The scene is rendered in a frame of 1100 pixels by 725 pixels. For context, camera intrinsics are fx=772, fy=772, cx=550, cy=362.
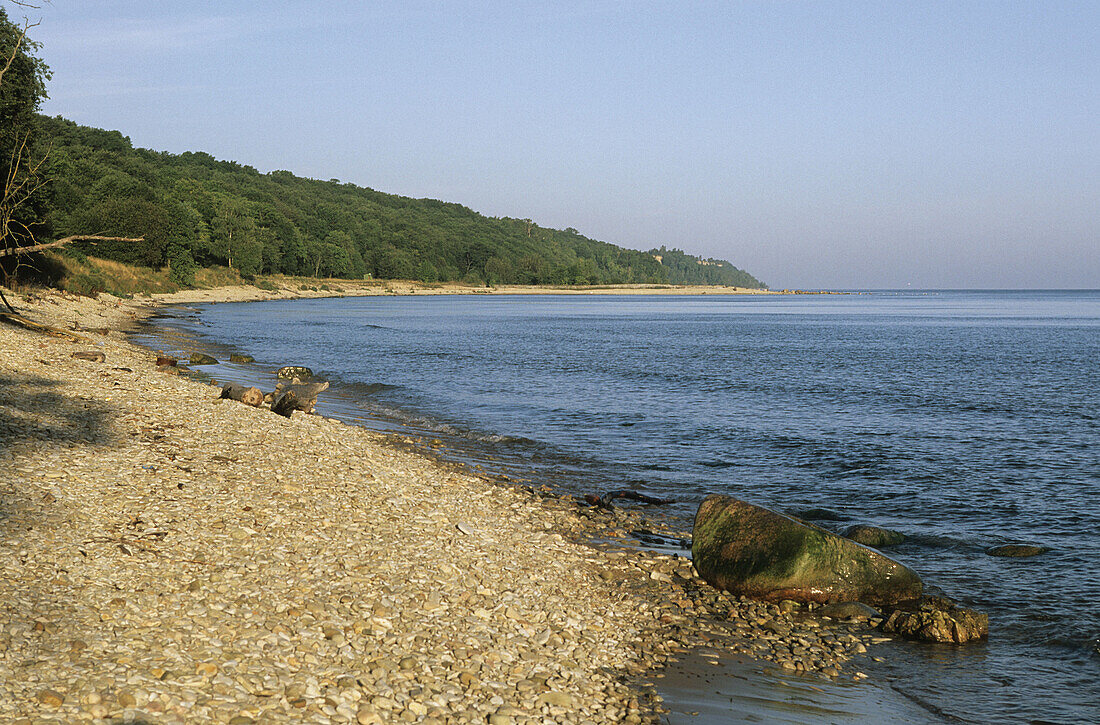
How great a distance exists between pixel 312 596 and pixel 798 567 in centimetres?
639

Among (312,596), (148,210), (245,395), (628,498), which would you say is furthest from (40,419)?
(148,210)

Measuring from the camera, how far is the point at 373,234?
651 feet

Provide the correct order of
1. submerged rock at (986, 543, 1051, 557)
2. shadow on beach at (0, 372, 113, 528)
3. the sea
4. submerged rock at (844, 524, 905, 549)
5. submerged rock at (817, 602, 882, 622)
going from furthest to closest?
1. submerged rock at (844, 524, 905, 549)
2. submerged rock at (986, 543, 1051, 557)
3. shadow on beach at (0, 372, 113, 528)
4. submerged rock at (817, 602, 882, 622)
5. the sea

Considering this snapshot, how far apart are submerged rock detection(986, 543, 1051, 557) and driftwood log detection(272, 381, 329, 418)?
629 inches

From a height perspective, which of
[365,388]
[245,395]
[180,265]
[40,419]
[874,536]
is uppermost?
[180,265]

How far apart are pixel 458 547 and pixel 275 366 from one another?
27.9 metres

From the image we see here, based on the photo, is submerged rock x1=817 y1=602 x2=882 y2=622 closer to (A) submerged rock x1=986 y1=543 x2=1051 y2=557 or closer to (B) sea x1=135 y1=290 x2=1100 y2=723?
(B) sea x1=135 y1=290 x2=1100 y2=723

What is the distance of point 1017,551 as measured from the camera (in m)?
12.8

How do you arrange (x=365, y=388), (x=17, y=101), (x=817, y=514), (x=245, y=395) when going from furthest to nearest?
(x=17, y=101)
(x=365, y=388)
(x=245, y=395)
(x=817, y=514)

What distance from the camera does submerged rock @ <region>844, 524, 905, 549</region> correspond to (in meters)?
13.3

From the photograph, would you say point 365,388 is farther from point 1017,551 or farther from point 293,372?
point 1017,551

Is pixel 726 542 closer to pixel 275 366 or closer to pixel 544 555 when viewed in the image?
pixel 544 555

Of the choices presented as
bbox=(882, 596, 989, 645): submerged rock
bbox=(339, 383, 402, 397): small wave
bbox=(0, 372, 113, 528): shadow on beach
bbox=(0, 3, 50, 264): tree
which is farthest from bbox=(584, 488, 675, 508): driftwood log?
bbox=(0, 3, 50, 264): tree

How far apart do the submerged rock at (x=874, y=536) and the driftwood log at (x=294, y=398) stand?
13816 millimetres
